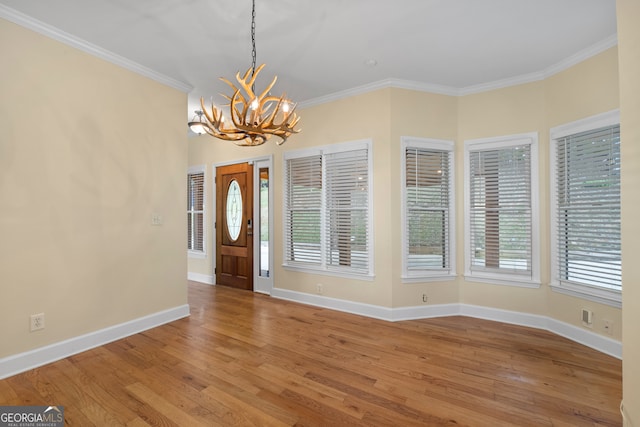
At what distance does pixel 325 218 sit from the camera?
418cm

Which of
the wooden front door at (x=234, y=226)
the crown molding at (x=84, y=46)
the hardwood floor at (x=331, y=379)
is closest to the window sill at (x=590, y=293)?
the hardwood floor at (x=331, y=379)

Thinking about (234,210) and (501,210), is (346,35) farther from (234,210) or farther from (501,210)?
(234,210)

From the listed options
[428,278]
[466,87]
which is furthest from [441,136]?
[428,278]

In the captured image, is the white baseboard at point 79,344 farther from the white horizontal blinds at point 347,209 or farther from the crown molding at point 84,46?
the crown molding at point 84,46

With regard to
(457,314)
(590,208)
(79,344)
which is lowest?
(457,314)

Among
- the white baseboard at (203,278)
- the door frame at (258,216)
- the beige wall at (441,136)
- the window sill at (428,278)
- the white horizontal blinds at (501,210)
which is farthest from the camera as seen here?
the white baseboard at (203,278)

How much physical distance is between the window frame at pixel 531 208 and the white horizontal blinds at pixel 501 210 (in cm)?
4

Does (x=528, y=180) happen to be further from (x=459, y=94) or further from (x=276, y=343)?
(x=276, y=343)

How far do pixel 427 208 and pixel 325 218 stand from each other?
1.37m

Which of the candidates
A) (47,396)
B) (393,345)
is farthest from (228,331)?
(393,345)

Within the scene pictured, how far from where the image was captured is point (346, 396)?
214cm

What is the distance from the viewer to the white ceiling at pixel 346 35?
2363 millimetres

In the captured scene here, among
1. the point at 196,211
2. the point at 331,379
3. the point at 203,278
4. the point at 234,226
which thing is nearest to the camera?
the point at 331,379

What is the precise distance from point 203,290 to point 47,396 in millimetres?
2989
